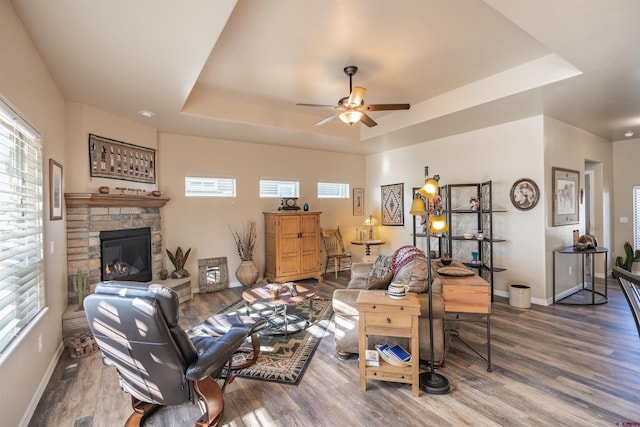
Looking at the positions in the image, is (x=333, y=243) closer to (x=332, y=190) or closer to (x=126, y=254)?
(x=332, y=190)

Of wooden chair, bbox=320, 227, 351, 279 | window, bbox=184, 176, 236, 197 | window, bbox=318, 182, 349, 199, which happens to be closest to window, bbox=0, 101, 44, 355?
window, bbox=184, 176, 236, 197

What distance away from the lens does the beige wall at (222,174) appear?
17.0ft

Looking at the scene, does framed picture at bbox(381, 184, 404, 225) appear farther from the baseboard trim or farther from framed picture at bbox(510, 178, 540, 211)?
the baseboard trim

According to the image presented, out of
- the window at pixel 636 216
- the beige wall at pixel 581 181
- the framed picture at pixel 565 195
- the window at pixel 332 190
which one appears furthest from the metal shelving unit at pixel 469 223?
the window at pixel 636 216

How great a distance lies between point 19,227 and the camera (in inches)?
85.1

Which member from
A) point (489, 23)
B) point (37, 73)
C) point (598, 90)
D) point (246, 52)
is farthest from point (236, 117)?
point (598, 90)

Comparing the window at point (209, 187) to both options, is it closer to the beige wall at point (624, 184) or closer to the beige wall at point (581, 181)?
the beige wall at point (581, 181)

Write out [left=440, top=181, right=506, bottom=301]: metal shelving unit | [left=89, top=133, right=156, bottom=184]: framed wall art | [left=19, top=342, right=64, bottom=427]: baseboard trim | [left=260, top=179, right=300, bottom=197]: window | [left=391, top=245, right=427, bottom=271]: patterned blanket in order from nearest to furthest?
[left=19, top=342, right=64, bottom=427]: baseboard trim < [left=391, top=245, right=427, bottom=271]: patterned blanket < [left=89, top=133, right=156, bottom=184]: framed wall art < [left=440, top=181, right=506, bottom=301]: metal shelving unit < [left=260, top=179, right=300, bottom=197]: window

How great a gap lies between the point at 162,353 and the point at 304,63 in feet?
10.1

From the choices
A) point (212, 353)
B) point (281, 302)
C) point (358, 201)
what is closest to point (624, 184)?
point (358, 201)

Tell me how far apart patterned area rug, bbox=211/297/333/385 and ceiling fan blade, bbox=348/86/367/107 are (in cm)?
263

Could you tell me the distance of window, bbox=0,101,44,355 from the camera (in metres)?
1.92

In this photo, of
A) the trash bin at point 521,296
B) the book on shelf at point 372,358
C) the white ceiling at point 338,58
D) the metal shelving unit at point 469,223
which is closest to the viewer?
the white ceiling at point 338,58

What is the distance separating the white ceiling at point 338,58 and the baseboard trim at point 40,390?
2716 mm
